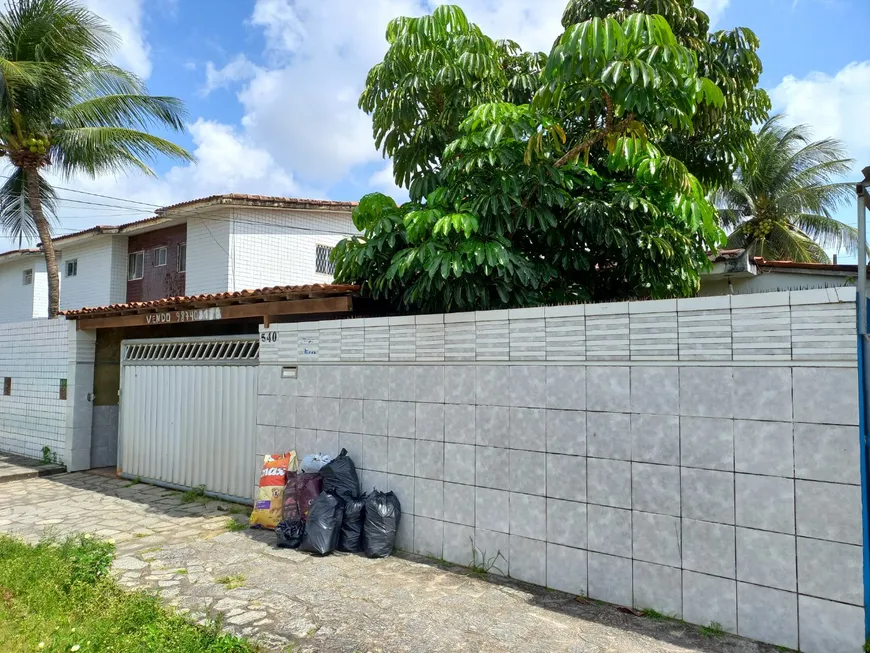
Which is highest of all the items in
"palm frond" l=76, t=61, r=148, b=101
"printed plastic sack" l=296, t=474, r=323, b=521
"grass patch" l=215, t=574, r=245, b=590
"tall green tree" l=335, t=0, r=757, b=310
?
"palm frond" l=76, t=61, r=148, b=101

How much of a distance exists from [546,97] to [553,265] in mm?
1722

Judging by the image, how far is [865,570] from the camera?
135 inches

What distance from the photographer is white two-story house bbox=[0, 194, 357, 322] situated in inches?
555

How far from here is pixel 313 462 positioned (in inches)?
233

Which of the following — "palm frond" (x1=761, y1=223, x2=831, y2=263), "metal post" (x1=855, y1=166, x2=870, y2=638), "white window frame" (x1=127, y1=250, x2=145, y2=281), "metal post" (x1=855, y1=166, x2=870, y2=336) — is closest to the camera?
"metal post" (x1=855, y1=166, x2=870, y2=638)

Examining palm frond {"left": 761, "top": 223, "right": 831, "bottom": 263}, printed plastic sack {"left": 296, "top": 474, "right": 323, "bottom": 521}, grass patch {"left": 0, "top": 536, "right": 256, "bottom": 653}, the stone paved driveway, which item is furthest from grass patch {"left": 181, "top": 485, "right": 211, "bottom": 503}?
palm frond {"left": 761, "top": 223, "right": 831, "bottom": 263}

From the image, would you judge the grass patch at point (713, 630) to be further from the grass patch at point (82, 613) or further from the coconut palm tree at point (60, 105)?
the coconut palm tree at point (60, 105)

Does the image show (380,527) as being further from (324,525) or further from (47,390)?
(47,390)

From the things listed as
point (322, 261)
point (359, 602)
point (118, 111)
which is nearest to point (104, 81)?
point (118, 111)

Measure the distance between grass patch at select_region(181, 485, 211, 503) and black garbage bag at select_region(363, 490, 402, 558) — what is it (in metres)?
3.16

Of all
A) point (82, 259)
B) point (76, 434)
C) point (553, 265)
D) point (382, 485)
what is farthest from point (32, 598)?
point (82, 259)

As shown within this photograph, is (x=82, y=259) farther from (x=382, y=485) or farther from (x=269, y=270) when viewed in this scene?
(x=382, y=485)

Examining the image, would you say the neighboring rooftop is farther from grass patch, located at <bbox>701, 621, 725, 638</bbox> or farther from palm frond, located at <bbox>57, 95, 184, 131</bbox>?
grass patch, located at <bbox>701, 621, 725, 638</bbox>

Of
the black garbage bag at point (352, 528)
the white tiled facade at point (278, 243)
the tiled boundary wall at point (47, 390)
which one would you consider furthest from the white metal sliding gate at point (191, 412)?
the white tiled facade at point (278, 243)
